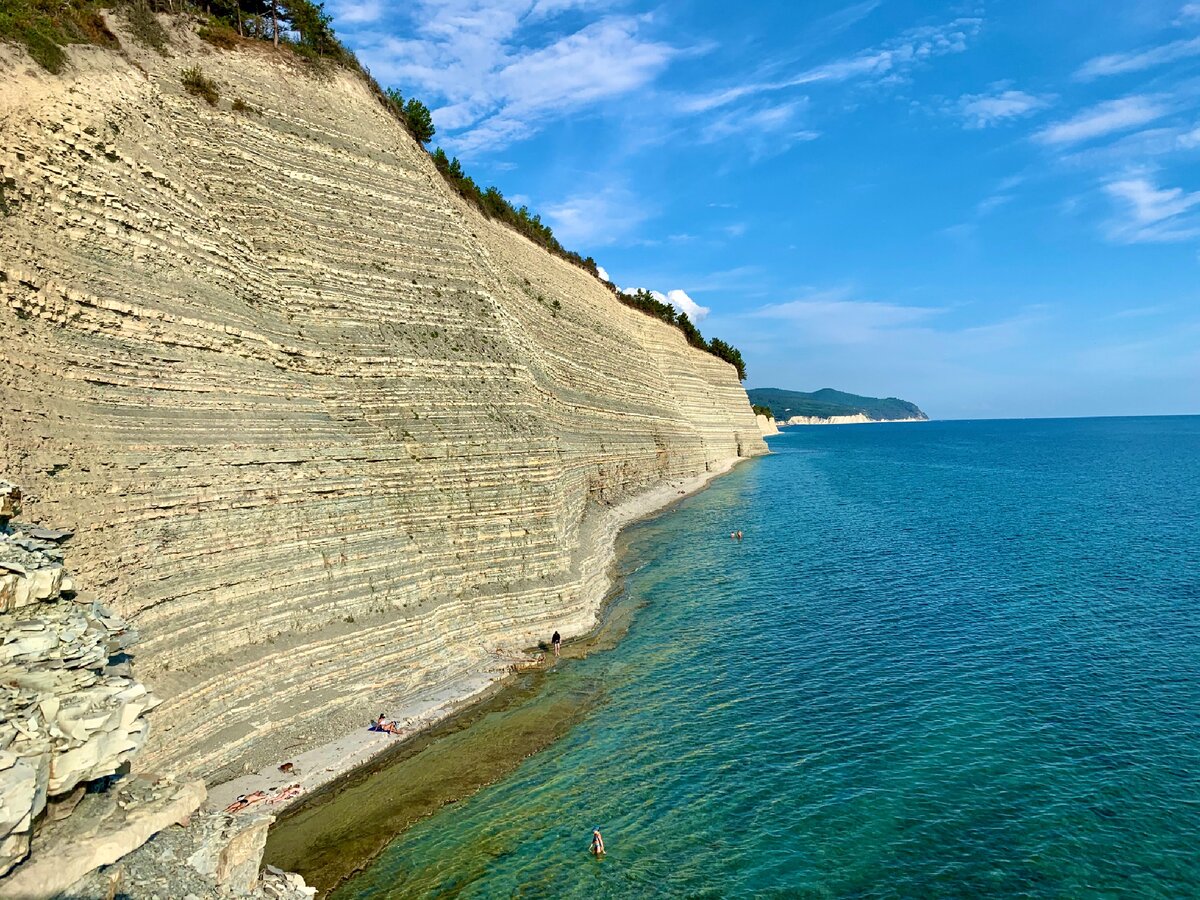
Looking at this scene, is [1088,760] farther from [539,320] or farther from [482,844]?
[539,320]

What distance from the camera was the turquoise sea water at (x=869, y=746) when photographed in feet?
44.6

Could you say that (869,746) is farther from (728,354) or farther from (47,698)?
(728,354)

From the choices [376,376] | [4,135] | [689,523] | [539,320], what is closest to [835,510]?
[689,523]

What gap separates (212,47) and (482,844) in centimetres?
2952

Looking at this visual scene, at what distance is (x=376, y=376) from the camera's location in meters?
24.1

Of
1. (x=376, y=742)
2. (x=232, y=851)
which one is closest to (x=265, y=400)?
(x=376, y=742)

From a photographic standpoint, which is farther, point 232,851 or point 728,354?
point 728,354

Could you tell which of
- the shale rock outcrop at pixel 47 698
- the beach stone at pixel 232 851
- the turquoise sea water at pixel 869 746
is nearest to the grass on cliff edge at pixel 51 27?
the shale rock outcrop at pixel 47 698

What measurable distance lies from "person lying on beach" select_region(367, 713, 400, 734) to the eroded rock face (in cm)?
871

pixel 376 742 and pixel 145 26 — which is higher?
pixel 145 26

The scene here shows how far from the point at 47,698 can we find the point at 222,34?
27366mm

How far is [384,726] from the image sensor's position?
60.4ft

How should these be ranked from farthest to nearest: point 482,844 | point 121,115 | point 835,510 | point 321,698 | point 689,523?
point 835,510 → point 689,523 → point 121,115 → point 321,698 → point 482,844

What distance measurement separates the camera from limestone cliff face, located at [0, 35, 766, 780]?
1494 cm
